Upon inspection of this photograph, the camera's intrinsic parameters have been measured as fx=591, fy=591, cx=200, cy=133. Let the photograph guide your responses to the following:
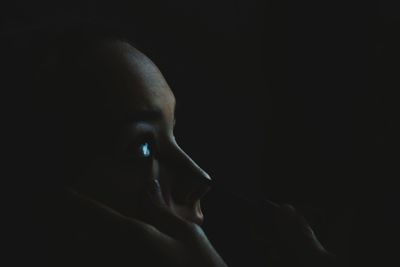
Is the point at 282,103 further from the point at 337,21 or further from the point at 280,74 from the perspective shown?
the point at 337,21

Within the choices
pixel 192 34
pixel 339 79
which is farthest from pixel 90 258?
pixel 339 79

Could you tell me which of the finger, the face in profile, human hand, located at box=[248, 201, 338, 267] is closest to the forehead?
the face in profile

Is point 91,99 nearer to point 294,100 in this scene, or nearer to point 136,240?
point 136,240

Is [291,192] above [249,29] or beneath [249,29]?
beneath

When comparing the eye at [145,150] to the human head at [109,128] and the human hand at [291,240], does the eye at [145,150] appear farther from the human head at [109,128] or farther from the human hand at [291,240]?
the human hand at [291,240]

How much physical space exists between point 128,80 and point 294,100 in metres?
0.59

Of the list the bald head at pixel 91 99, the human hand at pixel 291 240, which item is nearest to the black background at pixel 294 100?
the human hand at pixel 291 240

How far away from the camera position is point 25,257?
732 millimetres

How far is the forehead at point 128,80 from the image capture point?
0.78 m

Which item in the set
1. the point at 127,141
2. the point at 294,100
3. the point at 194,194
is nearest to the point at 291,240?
the point at 194,194

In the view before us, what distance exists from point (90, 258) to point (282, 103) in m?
0.71

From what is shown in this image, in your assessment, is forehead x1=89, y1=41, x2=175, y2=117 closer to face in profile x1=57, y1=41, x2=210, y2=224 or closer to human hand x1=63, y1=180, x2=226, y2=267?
face in profile x1=57, y1=41, x2=210, y2=224

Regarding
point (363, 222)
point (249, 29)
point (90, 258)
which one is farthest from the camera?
point (249, 29)

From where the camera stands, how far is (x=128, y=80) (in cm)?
79
